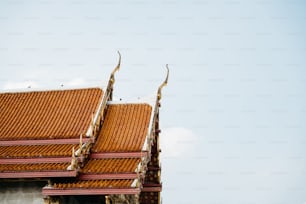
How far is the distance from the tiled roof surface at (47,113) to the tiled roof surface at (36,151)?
1.48ft

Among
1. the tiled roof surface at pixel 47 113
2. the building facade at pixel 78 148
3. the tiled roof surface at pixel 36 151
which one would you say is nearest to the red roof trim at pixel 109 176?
the building facade at pixel 78 148

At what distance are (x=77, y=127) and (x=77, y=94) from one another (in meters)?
2.53

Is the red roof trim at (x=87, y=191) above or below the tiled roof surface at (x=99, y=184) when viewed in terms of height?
below

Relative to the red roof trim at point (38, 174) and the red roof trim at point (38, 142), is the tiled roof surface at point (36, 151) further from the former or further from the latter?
the red roof trim at point (38, 174)

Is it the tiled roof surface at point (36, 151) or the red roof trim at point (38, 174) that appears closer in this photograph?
the red roof trim at point (38, 174)

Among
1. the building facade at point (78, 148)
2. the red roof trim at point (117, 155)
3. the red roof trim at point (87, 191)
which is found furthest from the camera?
the red roof trim at point (117, 155)

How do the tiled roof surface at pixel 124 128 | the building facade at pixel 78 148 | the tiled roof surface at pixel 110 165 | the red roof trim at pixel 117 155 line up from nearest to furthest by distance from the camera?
the building facade at pixel 78 148
the tiled roof surface at pixel 110 165
the red roof trim at pixel 117 155
the tiled roof surface at pixel 124 128

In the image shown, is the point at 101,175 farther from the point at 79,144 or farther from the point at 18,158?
the point at 18,158

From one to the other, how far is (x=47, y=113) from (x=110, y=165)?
4682mm

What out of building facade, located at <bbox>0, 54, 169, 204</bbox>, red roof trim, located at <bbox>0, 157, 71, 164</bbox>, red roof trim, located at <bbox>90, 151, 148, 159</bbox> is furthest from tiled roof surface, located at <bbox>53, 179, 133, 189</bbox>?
red roof trim, located at <bbox>90, 151, 148, 159</bbox>

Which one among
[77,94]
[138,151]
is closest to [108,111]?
[77,94]

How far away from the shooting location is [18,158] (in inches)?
759

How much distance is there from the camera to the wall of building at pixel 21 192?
19172mm

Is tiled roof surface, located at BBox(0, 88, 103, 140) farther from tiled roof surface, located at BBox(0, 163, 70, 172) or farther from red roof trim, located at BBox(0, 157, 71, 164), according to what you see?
tiled roof surface, located at BBox(0, 163, 70, 172)
